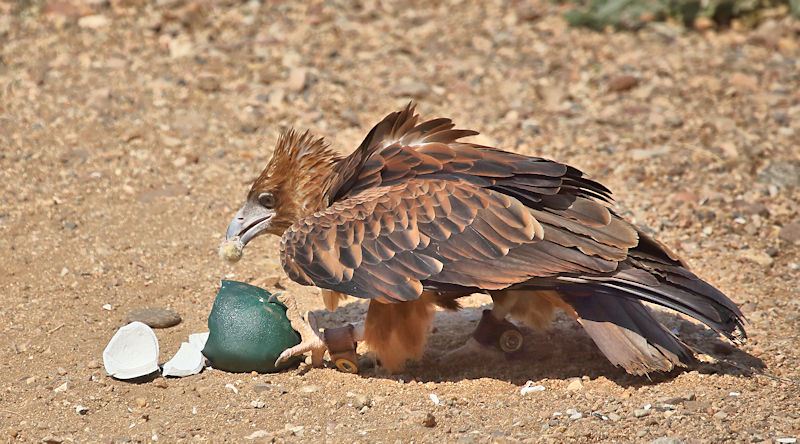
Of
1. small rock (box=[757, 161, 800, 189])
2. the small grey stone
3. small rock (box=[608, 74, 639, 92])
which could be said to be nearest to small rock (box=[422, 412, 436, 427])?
the small grey stone

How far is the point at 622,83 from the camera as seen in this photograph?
29.3 feet

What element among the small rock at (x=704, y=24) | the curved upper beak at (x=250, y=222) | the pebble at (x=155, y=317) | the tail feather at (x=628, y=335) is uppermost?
the small rock at (x=704, y=24)

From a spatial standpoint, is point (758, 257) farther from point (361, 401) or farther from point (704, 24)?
point (704, 24)

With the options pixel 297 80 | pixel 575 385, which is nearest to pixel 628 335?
pixel 575 385

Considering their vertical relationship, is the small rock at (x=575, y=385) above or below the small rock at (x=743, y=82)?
below

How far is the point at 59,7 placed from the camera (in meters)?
9.87

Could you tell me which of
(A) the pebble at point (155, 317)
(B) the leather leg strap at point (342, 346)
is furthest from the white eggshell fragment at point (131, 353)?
(B) the leather leg strap at point (342, 346)

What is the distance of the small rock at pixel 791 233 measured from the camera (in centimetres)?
657

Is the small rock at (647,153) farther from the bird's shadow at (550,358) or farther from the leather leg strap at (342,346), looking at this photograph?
the leather leg strap at (342,346)

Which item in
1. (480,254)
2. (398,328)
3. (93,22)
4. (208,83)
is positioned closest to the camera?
(480,254)

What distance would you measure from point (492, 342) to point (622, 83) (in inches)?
179

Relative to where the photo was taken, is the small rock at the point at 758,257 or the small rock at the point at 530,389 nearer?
the small rock at the point at 530,389

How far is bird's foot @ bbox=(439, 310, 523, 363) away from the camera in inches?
208

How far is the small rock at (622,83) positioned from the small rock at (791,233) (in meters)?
2.73
